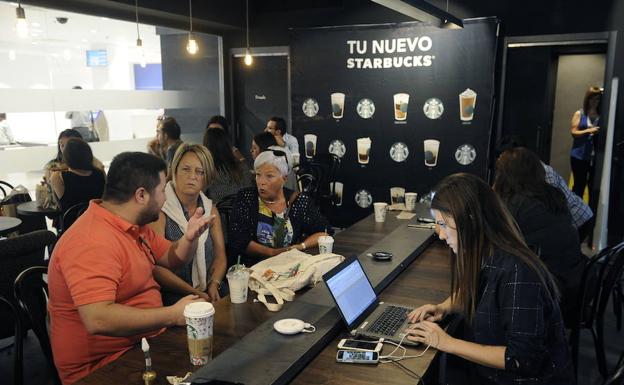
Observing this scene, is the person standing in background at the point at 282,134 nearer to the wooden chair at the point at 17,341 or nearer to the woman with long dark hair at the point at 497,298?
the wooden chair at the point at 17,341

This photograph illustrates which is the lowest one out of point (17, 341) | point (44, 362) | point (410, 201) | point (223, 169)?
point (44, 362)

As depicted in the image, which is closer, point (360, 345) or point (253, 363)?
point (253, 363)

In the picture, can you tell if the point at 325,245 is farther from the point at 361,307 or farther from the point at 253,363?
the point at 253,363

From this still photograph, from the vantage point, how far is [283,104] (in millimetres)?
7176

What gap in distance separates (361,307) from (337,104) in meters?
4.53

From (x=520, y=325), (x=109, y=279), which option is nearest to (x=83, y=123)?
(x=109, y=279)

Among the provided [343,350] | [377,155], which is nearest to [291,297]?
[343,350]

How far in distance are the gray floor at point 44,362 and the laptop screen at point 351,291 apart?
1730 mm

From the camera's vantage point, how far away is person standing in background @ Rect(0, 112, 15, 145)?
15.3 feet

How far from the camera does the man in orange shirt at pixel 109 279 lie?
161 centimetres

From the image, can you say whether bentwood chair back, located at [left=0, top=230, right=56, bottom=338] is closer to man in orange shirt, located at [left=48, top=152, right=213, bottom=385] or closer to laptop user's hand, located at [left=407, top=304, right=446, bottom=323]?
man in orange shirt, located at [left=48, top=152, right=213, bottom=385]

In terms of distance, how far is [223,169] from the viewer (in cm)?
411

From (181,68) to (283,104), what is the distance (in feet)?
4.93

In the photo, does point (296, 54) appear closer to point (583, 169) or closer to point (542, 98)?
point (542, 98)
